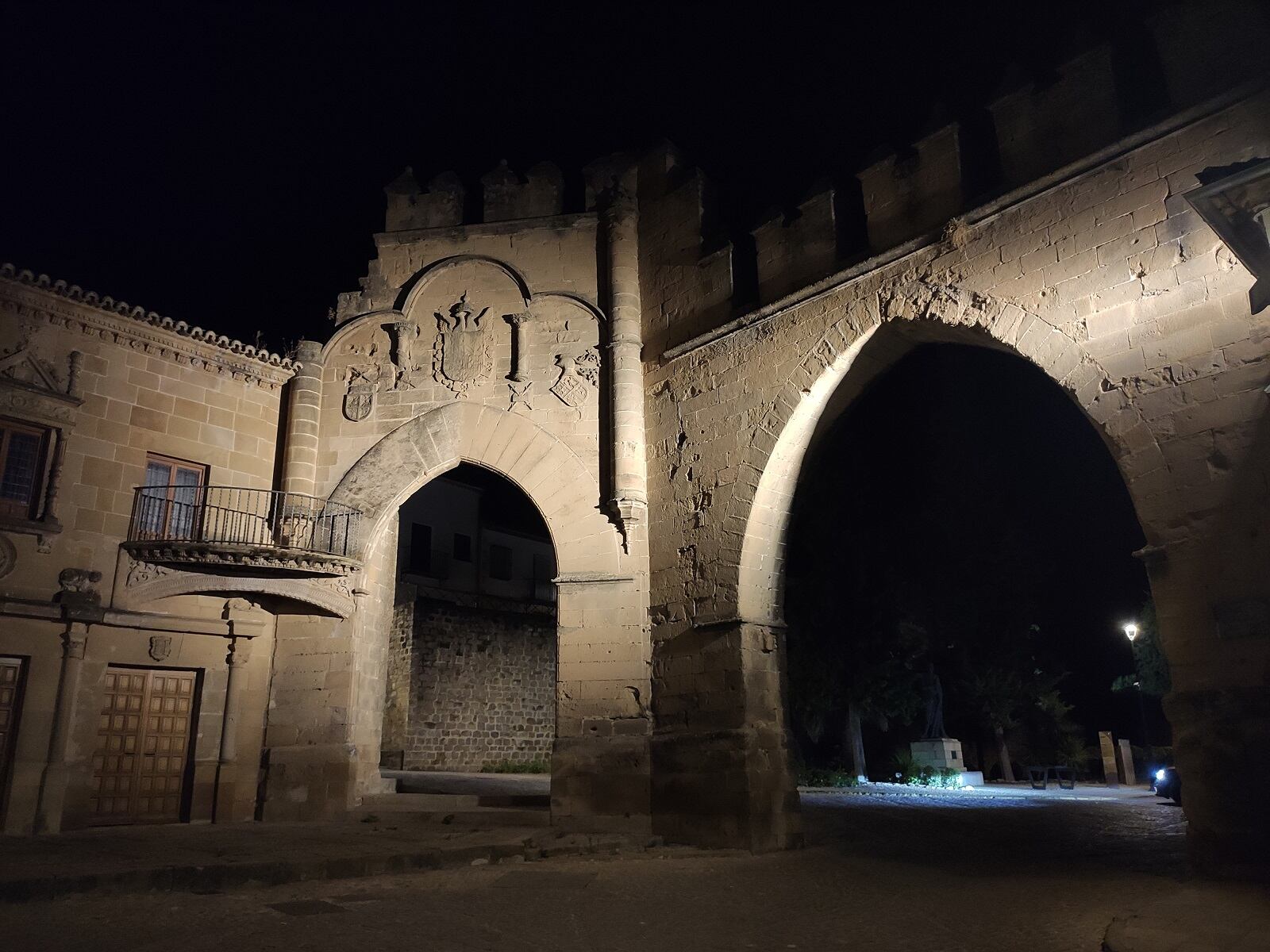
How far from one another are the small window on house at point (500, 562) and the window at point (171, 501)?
14917mm

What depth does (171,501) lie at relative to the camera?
987cm

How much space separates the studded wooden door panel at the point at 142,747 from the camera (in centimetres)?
916

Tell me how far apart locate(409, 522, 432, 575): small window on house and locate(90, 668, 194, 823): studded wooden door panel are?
13085 mm

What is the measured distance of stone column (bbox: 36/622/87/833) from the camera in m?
8.54

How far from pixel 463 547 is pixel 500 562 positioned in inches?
52.5

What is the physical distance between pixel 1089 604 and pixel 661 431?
69.4ft

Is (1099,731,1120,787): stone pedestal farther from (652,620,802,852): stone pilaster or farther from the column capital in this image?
the column capital

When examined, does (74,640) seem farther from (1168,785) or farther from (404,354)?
(1168,785)

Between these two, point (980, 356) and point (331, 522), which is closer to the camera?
point (331, 522)

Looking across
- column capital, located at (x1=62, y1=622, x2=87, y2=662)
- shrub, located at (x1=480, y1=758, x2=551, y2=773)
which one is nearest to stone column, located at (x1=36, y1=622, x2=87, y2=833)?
column capital, located at (x1=62, y1=622, x2=87, y2=662)

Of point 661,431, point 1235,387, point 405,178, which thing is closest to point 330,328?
point 405,178

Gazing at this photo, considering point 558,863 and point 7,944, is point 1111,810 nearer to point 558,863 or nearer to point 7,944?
point 558,863

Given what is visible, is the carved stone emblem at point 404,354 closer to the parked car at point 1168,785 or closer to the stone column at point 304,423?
the stone column at point 304,423

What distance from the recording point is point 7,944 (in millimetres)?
4168
